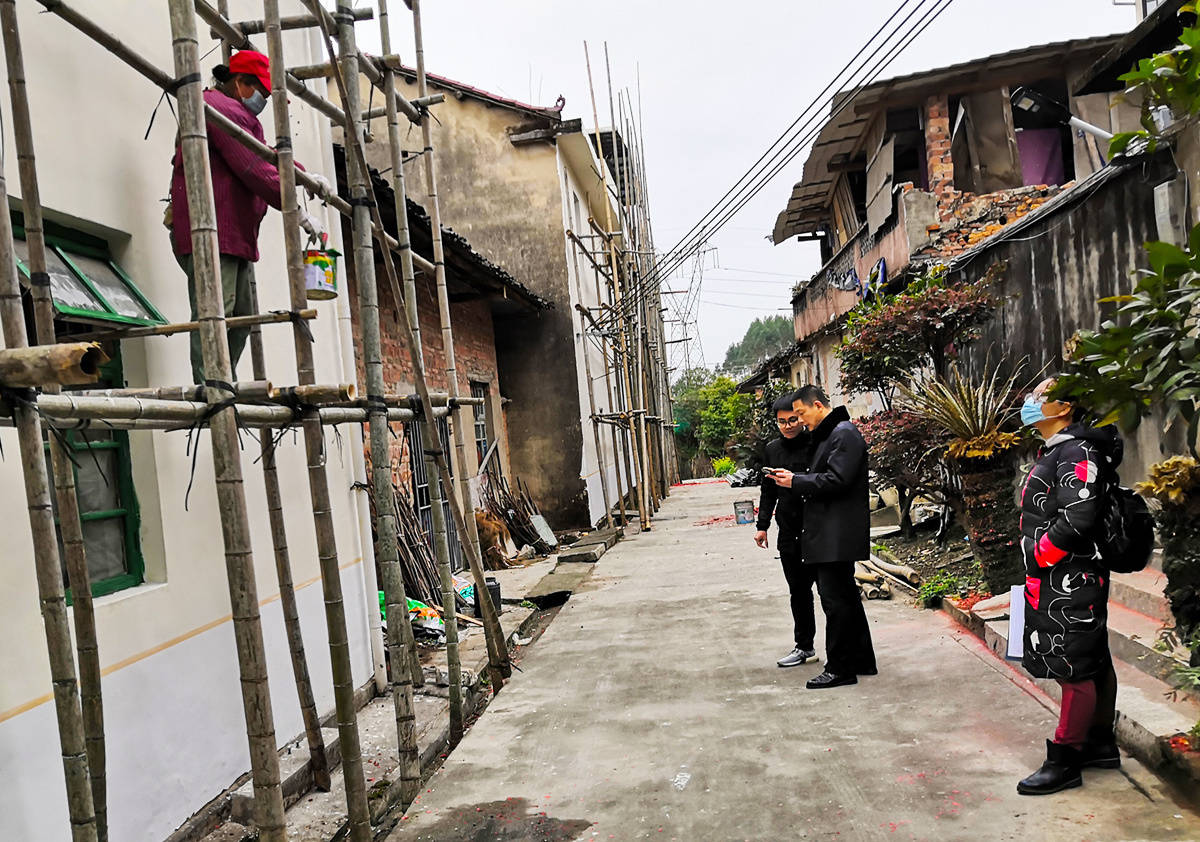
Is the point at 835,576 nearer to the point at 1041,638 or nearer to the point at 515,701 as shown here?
the point at 1041,638

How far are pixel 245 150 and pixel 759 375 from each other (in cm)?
3046

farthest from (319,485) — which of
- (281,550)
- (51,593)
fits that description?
(51,593)

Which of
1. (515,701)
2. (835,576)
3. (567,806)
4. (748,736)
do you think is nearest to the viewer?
(567,806)

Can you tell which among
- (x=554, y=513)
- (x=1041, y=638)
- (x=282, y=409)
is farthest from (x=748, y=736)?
(x=554, y=513)

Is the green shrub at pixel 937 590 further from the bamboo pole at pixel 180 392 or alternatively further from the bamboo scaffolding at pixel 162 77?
the bamboo pole at pixel 180 392

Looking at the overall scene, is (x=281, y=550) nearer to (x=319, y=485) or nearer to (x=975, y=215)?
(x=319, y=485)

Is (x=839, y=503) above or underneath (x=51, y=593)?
underneath

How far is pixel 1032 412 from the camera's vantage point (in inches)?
144

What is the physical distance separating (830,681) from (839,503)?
1.03 m

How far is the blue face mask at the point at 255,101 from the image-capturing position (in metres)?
3.81

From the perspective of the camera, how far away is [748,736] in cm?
450

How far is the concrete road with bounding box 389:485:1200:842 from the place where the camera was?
3404 millimetres

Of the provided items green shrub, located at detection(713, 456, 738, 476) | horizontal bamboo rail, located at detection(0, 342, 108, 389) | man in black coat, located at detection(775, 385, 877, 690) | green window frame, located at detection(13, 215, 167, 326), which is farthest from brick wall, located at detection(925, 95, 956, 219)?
green shrub, located at detection(713, 456, 738, 476)

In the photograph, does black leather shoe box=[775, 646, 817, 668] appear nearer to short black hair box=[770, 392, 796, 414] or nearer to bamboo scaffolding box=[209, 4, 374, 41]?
short black hair box=[770, 392, 796, 414]
